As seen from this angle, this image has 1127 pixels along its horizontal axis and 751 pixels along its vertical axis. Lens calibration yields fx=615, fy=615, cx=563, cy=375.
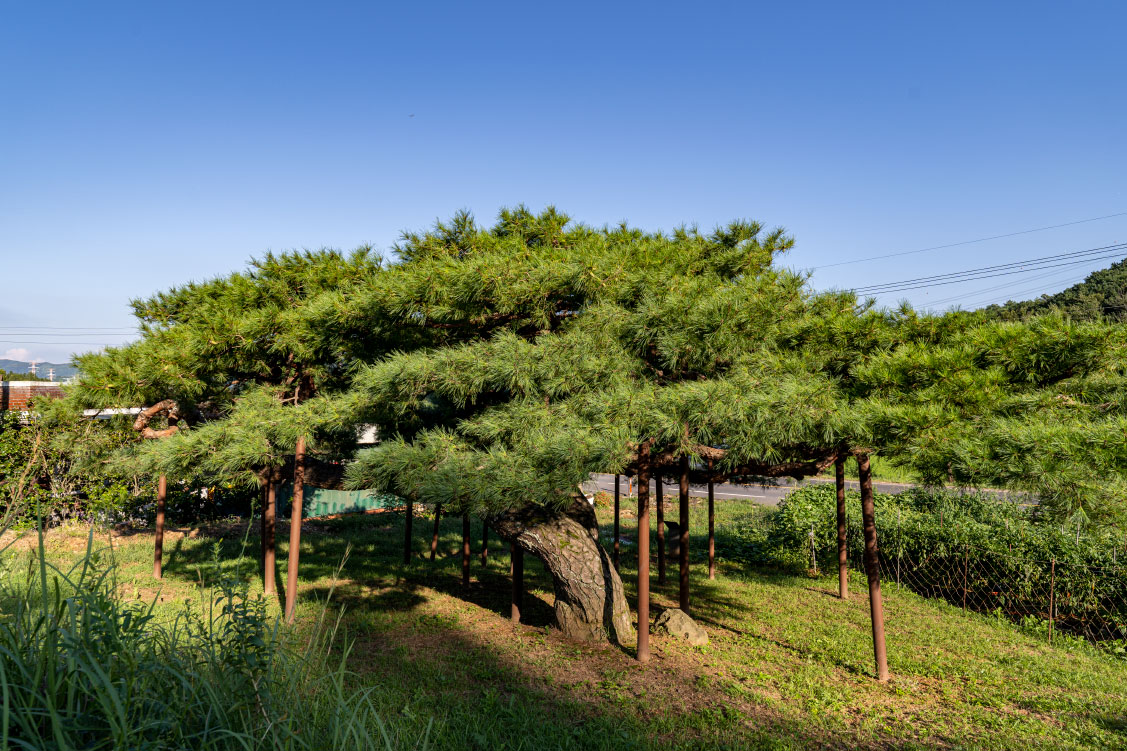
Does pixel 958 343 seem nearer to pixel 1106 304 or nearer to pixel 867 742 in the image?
pixel 867 742

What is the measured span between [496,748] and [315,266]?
21.0 ft

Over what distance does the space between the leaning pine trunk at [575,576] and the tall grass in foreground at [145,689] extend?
4283 mm

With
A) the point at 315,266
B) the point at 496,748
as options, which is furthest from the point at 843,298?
the point at 315,266

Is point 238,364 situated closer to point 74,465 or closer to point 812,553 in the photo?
point 74,465

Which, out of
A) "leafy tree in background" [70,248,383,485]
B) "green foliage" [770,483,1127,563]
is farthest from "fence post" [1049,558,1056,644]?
"leafy tree in background" [70,248,383,485]

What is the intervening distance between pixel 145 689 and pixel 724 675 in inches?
207

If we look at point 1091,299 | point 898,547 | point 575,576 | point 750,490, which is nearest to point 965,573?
point 898,547

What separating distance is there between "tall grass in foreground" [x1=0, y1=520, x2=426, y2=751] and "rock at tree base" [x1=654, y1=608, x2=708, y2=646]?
16.7 feet

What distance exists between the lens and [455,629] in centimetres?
750

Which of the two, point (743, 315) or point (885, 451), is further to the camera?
point (743, 315)

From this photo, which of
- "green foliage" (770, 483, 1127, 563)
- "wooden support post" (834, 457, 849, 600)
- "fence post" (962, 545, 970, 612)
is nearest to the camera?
"green foliage" (770, 483, 1127, 563)

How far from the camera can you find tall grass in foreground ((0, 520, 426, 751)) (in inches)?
78.2

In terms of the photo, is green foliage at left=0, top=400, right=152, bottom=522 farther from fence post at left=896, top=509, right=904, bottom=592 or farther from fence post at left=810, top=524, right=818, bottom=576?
fence post at left=896, top=509, right=904, bottom=592

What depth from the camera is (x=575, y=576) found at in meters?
7.03
